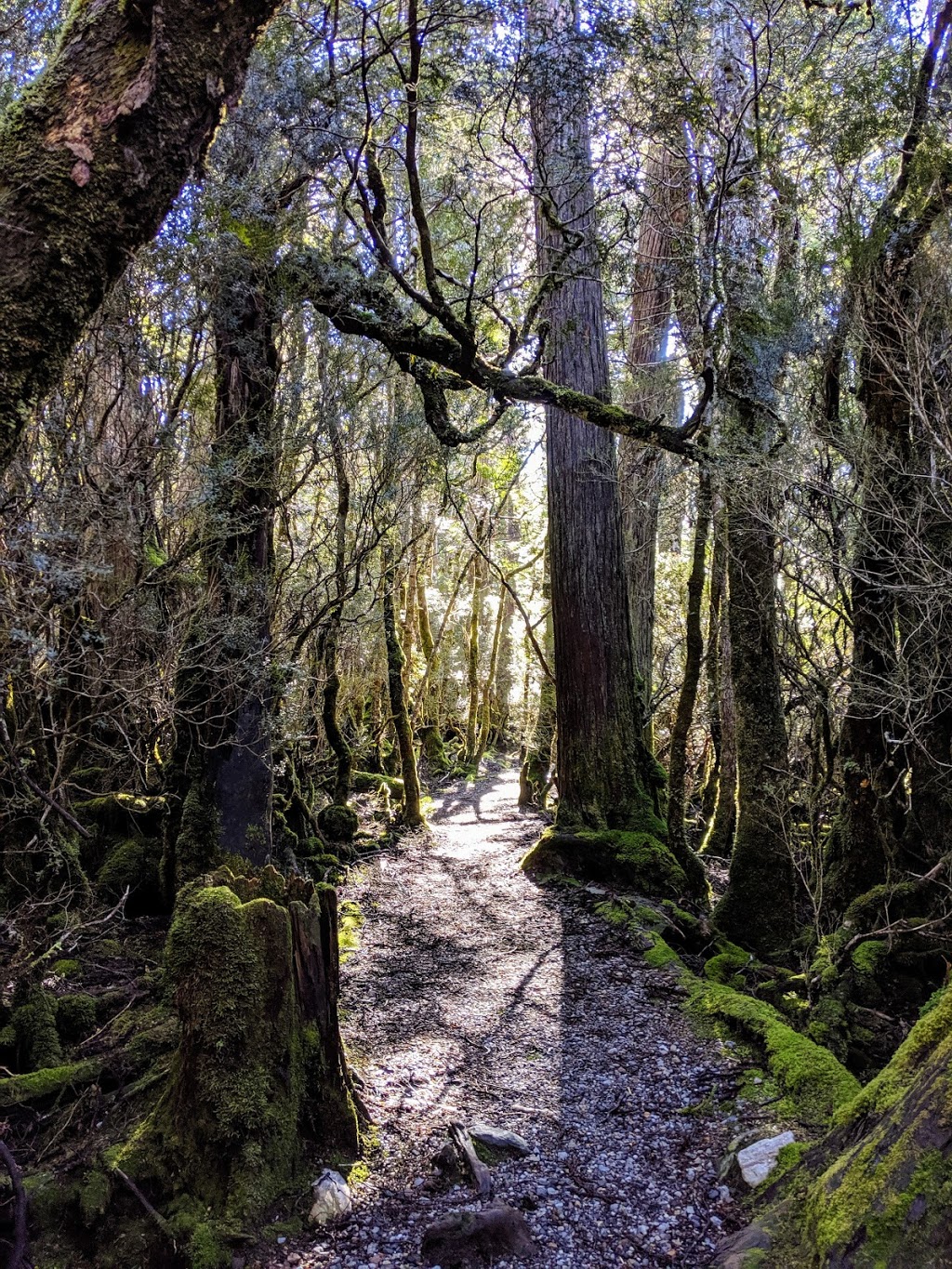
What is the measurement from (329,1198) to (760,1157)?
5.37 feet

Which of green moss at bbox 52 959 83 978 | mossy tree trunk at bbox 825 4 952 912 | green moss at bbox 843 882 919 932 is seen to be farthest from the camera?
green moss at bbox 843 882 919 932

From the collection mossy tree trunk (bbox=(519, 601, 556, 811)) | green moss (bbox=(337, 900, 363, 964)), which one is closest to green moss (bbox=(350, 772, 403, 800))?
mossy tree trunk (bbox=(519, 601, 556, 811))

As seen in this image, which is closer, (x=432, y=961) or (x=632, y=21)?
(x=632, y=21)

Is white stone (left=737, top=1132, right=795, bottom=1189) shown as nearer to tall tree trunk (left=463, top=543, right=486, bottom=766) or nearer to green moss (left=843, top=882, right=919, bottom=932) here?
green moss (left=843, top=882, right=919, bottom=932)

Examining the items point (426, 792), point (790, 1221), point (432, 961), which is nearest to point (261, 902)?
point (790, 1221)

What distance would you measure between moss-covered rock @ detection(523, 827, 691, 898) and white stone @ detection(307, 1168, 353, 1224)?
445 cm

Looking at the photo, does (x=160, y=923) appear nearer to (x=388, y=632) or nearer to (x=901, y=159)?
(x=388, y=632)

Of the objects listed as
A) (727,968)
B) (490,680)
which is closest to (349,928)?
(727,968)

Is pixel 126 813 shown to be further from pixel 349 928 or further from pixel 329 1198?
pixel 329 1198

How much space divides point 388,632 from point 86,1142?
745 centimetres

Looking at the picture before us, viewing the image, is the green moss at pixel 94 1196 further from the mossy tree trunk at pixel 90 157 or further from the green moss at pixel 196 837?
the green moss at pixel 196 837

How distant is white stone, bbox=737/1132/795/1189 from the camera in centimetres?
274

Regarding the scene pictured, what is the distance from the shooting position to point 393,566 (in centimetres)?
883

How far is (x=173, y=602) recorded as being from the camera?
18.6 feet
